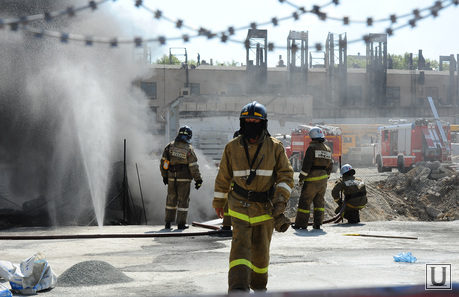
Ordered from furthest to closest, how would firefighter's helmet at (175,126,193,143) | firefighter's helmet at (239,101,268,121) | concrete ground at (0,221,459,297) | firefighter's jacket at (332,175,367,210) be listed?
firefighter's jacket at (332,175,367,210) → firefighter's helmet at (175,126,193,143) → concrete ground at (0,221,459,297) → firefighter's helmet at (239,101,268,121)

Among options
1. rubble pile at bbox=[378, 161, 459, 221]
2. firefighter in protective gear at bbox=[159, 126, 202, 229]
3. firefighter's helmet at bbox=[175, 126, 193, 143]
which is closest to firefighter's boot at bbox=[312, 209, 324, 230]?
firefighter in protective gear at bbox=[159, 126, 202, 229]

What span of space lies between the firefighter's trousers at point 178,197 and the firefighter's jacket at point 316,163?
79.2 inches

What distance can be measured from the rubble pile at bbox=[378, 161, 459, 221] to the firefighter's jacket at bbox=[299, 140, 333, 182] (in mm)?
6666

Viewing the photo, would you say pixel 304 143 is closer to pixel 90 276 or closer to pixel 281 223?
pixel 90 276

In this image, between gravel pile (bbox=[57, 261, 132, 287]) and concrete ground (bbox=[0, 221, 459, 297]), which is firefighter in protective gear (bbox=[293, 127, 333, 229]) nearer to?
concrete ground (bbox=[0, 221, 459, 297])

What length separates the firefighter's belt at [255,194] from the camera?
4.95 metres

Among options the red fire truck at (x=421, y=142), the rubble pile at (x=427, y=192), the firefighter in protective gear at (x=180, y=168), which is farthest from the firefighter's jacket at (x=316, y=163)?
the red fire truck at (x=421, y=142)

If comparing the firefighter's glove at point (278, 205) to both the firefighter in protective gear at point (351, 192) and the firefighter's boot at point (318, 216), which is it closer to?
the firefighter's boot at point (318, 216)

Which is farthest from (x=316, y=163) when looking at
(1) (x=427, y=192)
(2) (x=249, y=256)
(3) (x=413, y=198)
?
(3) (x=413, y=198)

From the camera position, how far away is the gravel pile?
5.57 meters

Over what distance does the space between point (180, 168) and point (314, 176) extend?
2.26 m

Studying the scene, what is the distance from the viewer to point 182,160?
33.3ft

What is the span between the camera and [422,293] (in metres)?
1.83

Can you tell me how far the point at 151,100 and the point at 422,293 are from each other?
50.2 meters
